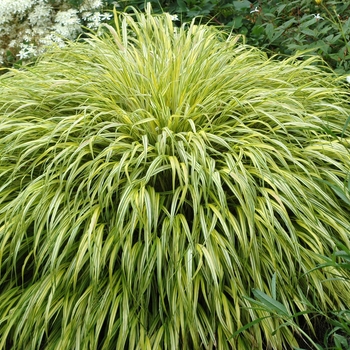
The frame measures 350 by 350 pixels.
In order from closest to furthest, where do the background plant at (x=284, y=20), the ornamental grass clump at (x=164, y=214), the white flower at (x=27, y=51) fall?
the ornamental grass clump at (x=164, y=214) → the background plant at (x=284, y=20) → the white flower at (x=27, y=51)

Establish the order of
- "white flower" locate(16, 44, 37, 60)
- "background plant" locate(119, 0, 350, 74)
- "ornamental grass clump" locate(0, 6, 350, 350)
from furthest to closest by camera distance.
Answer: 1. "white flower" locate(16, 44, 37, 60)
2. "background plant" locate(119, 0, 350, 74)
3. "ornamental grass clump" locate(0, 6, 350, 350)

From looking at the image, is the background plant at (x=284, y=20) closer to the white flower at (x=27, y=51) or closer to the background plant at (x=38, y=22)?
the background plant at (x=38, y=22)

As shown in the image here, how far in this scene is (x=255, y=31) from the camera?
4000mm

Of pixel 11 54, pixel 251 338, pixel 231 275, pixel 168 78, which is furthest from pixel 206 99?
pixel 11 54

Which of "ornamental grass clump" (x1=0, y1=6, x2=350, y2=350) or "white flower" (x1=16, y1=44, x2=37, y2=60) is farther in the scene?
"white flower" (x1=16, y1=44, x2=37, y2=60)

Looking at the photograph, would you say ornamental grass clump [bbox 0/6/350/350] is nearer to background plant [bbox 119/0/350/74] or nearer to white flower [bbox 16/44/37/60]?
background plant [bbox 119/0/350/74]

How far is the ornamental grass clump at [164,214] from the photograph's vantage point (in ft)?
6.95

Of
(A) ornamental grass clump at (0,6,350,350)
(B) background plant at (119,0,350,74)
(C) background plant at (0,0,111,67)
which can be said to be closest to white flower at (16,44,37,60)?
(C) background plant at (0,0,111,67)

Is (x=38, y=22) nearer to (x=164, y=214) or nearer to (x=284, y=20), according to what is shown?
(x=284, y=20)

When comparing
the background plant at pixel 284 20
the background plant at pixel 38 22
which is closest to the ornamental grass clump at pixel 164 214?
the background plant at pixel 284 20

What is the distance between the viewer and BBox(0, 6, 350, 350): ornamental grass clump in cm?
212

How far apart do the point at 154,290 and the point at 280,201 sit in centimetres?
58

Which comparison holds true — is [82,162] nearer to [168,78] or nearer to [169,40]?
[168,78]

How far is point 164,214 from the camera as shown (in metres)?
2.32
